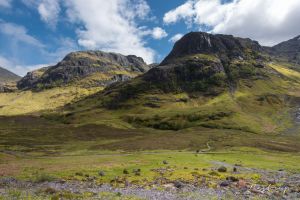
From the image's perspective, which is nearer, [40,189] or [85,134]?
[40,189]

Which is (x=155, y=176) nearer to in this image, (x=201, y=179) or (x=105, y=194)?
(x=201, y=179)

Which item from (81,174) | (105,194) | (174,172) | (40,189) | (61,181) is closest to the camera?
(105,194)

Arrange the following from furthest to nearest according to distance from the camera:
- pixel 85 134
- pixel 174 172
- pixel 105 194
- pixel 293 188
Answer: pixel 85 134
pixel 174 172
pixel 293 188
pixel 105 194

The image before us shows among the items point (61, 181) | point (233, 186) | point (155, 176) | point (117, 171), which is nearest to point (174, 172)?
point (155, 176)

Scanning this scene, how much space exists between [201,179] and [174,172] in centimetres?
774

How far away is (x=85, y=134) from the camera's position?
19925 cm

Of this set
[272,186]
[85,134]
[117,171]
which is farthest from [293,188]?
[85,134]

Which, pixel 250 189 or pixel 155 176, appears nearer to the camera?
pixel 250 189

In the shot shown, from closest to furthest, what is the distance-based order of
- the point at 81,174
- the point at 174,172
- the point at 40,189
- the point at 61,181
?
the point at 40,189, the point at 61,181, the point at 81,174, the point at 174,172

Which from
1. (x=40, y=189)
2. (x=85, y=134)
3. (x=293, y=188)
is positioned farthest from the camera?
(x=85, y=134)

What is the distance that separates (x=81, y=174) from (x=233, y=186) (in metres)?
22.6

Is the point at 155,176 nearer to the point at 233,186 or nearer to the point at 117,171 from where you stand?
the point at 117,171

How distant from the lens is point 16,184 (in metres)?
43.5

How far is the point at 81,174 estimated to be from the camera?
51.4 m
